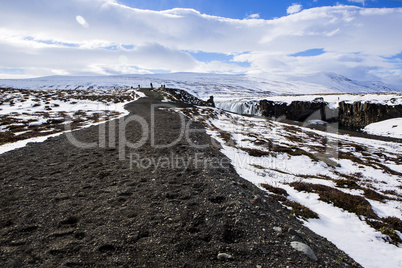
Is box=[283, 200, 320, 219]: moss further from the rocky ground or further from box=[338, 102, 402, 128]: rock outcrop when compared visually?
box=[338, 102, 402, 128]: rock outcrop

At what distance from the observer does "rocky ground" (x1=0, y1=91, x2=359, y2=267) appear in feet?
13.9

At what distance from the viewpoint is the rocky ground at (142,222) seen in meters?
4.23

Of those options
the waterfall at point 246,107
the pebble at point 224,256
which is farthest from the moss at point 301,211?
the waterfall at point 246,107

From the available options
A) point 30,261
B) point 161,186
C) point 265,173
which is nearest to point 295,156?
point 265,173

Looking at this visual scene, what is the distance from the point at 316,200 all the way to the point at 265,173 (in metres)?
3.62

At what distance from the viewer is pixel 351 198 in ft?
32.1

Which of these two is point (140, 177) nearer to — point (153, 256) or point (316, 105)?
point (153, 256)

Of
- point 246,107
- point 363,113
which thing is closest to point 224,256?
point 363,113

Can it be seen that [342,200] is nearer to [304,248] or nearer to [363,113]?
[304,248]

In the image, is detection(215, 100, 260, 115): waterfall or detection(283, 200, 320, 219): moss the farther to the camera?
detection(215, 100, 260, 115): waterfall

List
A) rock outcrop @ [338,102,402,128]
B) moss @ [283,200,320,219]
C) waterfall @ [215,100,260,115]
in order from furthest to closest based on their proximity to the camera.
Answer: waterfall @ [215,100,260,115] < rock outcrop @ [338,102,402,128] < moss @ [283,200,320,219]

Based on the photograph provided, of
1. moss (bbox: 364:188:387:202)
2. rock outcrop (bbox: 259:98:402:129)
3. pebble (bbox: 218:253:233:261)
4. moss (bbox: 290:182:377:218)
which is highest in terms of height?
rock outcrop (bbox: 259:98:402:129)

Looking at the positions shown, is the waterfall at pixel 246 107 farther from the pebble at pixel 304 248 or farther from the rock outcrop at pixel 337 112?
the pebble at pixel 304 248

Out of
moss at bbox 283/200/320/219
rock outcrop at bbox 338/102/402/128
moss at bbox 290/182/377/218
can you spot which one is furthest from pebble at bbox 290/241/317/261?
rock outcrop at bbox 338/102/402/128
